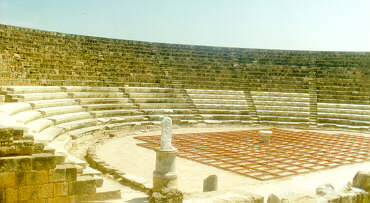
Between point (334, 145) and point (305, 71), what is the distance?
31.9 ft

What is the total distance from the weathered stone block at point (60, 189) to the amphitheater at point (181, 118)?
0.02 metres

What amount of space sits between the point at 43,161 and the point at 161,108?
12491 mm

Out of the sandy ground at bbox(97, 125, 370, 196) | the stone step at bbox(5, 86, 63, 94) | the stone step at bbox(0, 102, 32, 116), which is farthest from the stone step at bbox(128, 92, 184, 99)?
the stone step at bbox(0, 102, 32, 116)

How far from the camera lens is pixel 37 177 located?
5121 millimetres

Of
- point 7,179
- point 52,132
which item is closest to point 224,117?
point 52,132

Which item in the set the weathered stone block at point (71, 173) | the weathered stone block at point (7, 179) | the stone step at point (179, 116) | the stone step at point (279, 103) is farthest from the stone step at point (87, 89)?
the weathered stone block at point (7, 179)

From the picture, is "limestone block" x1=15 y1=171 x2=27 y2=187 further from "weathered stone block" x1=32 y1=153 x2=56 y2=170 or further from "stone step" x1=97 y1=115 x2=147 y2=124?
"stone step" x1=97 y1=115 x2=147 y2=124

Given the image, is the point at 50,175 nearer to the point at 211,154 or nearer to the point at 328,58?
the point at 211,154

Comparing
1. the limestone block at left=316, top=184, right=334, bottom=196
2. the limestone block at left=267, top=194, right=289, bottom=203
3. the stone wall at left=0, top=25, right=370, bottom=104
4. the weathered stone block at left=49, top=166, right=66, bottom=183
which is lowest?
the limestone block at left=316, top=184, right=334, bottom=196

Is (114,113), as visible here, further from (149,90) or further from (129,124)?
(149,90)

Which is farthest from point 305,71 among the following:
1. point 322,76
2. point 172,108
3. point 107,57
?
point 107,57

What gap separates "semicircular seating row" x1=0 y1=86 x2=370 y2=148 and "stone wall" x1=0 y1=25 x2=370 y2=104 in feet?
2.16

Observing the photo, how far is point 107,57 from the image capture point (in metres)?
18.3

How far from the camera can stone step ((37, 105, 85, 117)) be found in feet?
37.9
